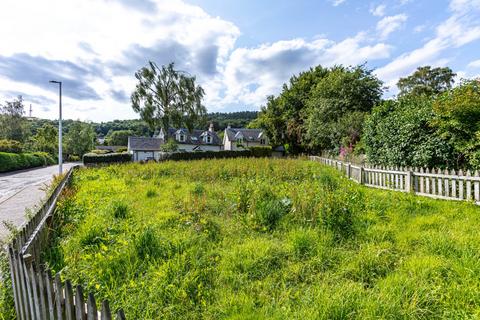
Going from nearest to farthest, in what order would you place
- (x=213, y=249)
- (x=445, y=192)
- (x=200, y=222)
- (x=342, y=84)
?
(x=213, y=249) → (x=200, y=222) → (x=445, y=192) → (x=342, y=84)

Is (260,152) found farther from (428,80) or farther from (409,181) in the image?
(409,181)

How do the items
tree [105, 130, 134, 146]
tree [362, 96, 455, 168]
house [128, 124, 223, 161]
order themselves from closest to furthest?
tree [362, 96, 455, 168], house [128, 124, 223, 161], tree [105, 130, 134, 146]

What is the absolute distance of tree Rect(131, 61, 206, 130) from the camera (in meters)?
32.8

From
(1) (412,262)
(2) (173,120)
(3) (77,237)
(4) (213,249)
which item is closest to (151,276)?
(4) (213,249)

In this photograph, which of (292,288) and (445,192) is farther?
(445,192)

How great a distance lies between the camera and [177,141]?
45781 millimetres

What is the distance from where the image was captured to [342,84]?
76.2 feet

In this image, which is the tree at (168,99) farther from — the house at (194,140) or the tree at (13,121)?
the tree at (13,121)

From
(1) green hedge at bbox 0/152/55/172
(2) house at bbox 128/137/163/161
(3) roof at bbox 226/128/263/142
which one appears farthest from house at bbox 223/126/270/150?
(1) green hedge at bbox 0/152/55/172

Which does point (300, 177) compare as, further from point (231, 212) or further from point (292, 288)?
point (292, 288)

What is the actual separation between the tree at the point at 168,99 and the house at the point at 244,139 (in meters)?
17.3

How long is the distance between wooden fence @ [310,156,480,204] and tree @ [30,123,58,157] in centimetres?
5447

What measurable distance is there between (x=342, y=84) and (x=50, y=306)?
2523 centimetres

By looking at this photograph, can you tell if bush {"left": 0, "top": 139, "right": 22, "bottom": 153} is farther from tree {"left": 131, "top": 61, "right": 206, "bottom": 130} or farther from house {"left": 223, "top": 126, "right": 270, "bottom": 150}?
house {"left": 223, "top": 126, "right": 270, "bottom": 150}
